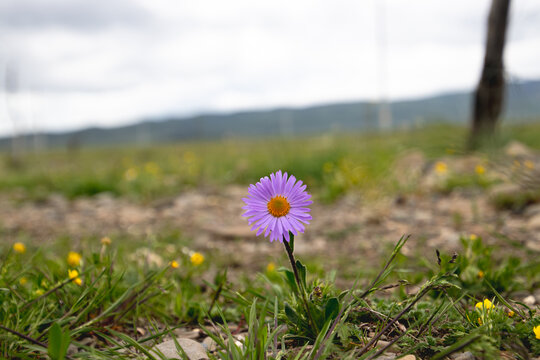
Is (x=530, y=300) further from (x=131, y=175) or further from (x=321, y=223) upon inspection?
(x=131, y=175)

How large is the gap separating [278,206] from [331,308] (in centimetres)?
34

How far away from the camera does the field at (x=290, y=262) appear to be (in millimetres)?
1208

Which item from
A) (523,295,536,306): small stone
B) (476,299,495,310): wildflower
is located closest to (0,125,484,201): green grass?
(523,295,536,306): small stone

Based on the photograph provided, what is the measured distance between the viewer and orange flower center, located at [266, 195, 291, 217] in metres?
1.08

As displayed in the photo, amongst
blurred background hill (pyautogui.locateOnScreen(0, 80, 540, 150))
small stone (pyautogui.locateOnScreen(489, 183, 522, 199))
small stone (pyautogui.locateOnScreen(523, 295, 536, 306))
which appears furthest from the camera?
blurred background hill (pyautogui.locateOnScreen(0, 80, 540, 150))

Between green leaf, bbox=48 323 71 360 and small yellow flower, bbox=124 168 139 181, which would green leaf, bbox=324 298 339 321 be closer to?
green leaf, bbox=48 323 71 360

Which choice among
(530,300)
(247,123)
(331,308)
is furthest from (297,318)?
(247,123)

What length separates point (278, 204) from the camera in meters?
1.08

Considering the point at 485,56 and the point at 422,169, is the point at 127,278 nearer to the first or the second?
the point at 422,169

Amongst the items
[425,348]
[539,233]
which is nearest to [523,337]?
[425,348]

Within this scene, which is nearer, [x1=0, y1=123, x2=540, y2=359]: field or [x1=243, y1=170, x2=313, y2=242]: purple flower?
[x1=243, y1=170, x2=313, y2=242]: purple flower

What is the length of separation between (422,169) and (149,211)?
10.6ft

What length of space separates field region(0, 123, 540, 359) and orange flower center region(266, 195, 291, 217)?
171 millimetres

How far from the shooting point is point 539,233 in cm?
287
